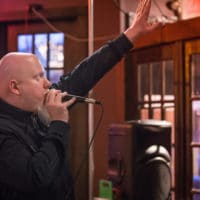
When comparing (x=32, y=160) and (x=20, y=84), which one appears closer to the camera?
(x=32, y=160)

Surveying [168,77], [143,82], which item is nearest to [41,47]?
[143,82]

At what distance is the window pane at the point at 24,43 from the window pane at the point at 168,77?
116 centimetres

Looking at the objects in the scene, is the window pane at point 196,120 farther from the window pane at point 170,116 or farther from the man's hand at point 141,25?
the man's hand at point 141,25

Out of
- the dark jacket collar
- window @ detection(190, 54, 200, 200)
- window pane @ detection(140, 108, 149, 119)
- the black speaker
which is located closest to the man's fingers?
the dark jacket collar

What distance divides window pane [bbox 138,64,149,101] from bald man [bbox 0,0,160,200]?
1207mm

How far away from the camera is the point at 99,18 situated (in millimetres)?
3072

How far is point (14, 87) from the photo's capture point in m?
1.28

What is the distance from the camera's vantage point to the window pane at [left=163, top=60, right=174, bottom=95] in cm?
250

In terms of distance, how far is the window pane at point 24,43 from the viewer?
3.32 meters

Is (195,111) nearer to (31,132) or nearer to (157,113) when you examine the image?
(157,113)

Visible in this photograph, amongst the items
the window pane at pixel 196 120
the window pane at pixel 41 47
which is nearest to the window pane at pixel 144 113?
the window pane at pixel 196 120

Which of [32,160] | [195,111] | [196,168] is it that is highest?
[195,111]

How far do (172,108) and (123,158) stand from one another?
2.14 feet

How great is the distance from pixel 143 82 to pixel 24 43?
1033 millimetres
